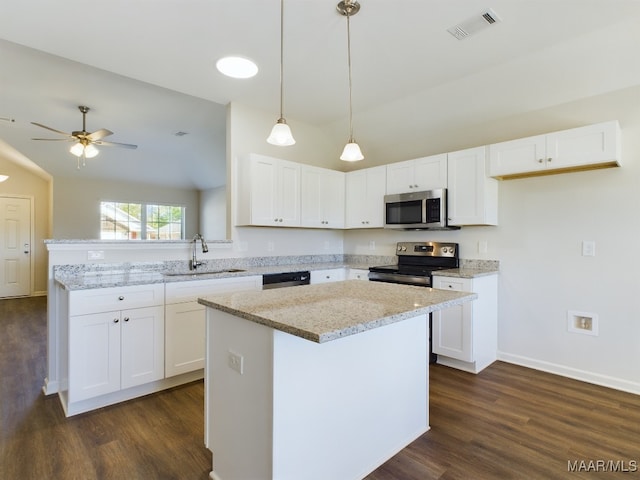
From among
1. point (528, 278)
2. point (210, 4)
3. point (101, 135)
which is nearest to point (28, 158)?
point (101, 135)

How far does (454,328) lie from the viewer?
3150 millimetres

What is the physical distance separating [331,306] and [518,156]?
2.42 meters

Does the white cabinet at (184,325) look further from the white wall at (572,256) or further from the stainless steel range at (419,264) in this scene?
the white wall at (572,256)

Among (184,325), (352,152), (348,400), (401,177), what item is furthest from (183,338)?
(401,177)

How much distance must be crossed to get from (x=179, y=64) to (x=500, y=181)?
3.15 m

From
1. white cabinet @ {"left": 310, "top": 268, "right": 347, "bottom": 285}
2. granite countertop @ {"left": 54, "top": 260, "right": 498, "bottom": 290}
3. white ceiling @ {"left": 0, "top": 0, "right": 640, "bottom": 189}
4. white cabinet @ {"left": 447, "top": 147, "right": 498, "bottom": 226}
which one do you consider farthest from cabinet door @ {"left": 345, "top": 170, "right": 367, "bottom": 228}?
white cabinet @ {"left": 447, "top": 147, "right": 498, "bottom": 226}

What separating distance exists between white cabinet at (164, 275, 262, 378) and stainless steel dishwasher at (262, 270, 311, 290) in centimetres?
55

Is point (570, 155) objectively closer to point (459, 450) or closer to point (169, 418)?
point (459, 450)

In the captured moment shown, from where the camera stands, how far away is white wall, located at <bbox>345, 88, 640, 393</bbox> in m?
2.72

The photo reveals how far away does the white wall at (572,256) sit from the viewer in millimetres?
2721

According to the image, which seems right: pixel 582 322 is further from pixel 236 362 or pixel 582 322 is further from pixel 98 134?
pixel 98 134

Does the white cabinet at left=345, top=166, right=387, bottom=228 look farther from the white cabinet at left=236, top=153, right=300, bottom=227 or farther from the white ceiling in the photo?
the white cabinet at left=236, top=153, right=300, bottom=227

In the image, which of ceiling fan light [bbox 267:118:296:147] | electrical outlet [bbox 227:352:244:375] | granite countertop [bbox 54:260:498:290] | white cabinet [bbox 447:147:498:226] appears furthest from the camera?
white cabinet [bbox 447:147:498:226]

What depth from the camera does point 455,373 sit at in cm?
310
